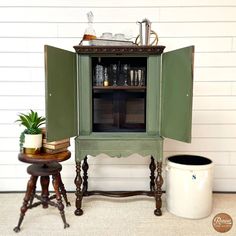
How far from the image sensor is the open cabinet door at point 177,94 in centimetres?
221

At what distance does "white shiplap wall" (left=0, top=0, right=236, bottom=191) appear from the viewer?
9.54 feet

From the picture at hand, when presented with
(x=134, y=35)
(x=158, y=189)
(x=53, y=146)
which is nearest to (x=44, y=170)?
(x=53, y=146)

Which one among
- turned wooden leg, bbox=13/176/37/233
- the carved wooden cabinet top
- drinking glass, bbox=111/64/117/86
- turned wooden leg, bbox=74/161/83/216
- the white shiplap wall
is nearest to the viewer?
turned wooden leg, bbox=13/176/37/233

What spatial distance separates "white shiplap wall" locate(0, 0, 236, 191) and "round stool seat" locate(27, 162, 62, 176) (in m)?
0.74

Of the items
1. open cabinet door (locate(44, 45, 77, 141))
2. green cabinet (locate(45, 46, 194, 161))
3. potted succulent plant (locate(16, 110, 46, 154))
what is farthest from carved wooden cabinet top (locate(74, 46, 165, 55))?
potted succulent plant (locate(16, 110, 46, 154))

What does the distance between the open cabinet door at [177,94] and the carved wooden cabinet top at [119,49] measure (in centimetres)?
12

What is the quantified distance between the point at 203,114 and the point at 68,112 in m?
1.51

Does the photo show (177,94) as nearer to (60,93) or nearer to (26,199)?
(60,93)

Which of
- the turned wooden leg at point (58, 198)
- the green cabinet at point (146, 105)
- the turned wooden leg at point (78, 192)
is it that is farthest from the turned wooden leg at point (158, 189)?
the turned wooden leg at point (58, 198)

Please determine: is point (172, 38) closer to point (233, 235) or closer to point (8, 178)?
point (233, 235)

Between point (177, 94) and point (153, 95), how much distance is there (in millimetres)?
274

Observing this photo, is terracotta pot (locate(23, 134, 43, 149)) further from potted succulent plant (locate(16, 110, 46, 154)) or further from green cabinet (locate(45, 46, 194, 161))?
green cabinet (locate(45, 46, 194, 161))

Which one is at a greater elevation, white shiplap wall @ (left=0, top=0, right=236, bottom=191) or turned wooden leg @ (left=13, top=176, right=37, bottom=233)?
white shiplap wall @ (left=0, top=0, right=236, bottom=191)

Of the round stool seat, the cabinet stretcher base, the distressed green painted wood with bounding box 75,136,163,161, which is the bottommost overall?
the cabinet stretcher base
